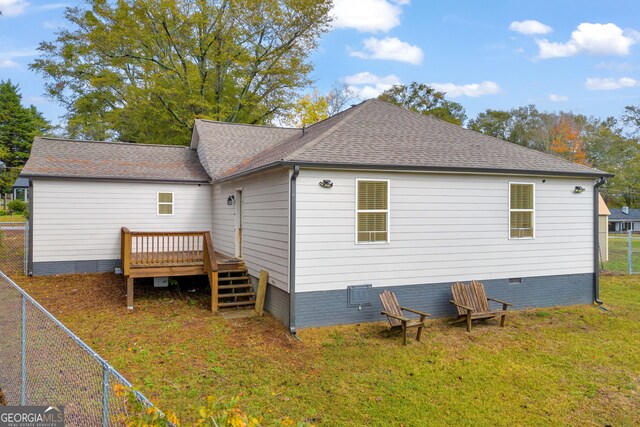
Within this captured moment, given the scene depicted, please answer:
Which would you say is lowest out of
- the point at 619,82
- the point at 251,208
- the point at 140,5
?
the point at 251,208

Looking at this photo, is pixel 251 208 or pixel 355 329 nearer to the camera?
pixel 355 329

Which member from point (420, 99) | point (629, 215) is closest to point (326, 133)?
point (420, 99)

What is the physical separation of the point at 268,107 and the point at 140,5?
8880 mm

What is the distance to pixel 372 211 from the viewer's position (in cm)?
806

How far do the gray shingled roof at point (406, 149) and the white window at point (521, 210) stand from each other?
0.46 metres

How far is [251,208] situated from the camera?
32.0ft

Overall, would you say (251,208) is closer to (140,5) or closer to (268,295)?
(268,295)

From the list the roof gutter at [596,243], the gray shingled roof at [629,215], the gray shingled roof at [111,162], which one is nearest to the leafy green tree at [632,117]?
the gray shingled roof at [629,215]

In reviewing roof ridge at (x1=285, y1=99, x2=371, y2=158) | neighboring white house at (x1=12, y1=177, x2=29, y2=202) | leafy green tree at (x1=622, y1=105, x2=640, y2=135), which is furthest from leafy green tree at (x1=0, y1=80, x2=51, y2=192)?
leafy green tree at (x1=622, y1=105, x2=640, y2=135)

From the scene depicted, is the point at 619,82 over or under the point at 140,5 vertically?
over

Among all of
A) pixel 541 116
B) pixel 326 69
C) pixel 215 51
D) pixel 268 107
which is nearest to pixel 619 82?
pixel 541 116

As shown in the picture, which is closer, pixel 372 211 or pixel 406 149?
pixel 372 211

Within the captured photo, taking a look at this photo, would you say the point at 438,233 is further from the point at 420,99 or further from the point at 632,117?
the point at 632,117

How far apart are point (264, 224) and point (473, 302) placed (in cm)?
462
